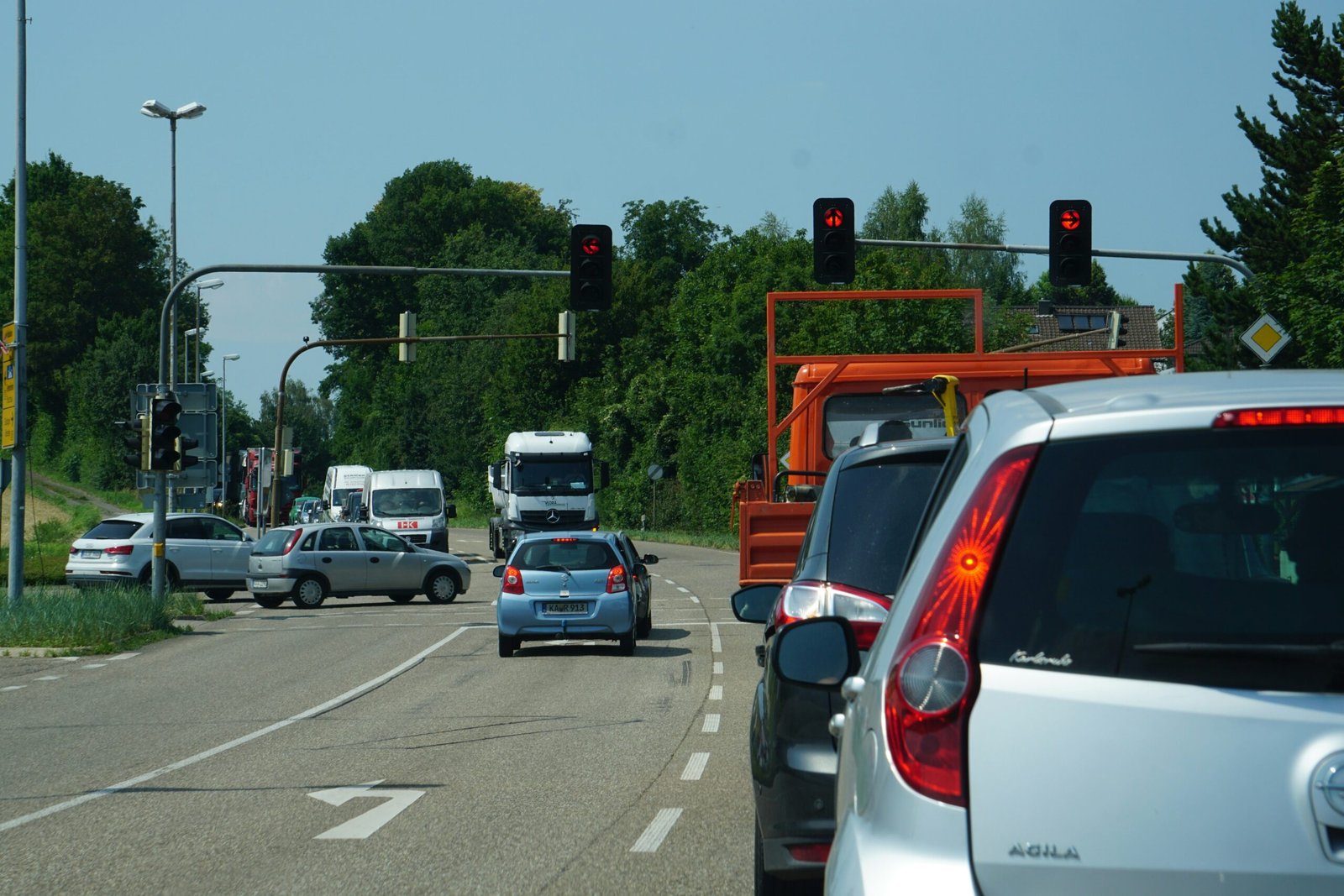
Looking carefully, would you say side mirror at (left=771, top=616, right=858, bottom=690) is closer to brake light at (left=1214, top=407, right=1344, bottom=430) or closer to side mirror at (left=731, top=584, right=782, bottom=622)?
brake light at (left=1214, top=407, right=1344, bottom=430)

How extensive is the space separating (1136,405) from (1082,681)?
0.51m

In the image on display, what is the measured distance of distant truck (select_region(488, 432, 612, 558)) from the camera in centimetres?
4353

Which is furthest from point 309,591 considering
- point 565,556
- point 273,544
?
point 565,556

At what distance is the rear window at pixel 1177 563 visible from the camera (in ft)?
8.91

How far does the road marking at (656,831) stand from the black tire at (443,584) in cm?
2306

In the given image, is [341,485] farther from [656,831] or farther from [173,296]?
[656,831]

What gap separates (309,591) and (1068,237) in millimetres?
15624

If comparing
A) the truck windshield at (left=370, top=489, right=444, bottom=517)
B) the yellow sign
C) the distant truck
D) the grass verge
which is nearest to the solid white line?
the grass verge

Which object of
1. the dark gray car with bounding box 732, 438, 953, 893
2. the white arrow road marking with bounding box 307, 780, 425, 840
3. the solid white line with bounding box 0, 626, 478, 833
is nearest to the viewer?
the dark gray car with bounding box 732, 438, 953, 893

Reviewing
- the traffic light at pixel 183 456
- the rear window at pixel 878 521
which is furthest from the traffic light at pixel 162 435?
the rear window at pixel 878 521

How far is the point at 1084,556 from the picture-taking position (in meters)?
2.82

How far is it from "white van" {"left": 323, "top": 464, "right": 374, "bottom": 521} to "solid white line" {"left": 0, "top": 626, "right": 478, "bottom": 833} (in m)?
42.2

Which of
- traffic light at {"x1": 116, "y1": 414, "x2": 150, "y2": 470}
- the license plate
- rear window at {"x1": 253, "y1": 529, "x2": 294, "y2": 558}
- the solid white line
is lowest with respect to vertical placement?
the solid white line

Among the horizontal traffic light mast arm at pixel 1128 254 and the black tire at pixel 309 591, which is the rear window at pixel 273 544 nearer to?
the black tire at pixel 309 591
